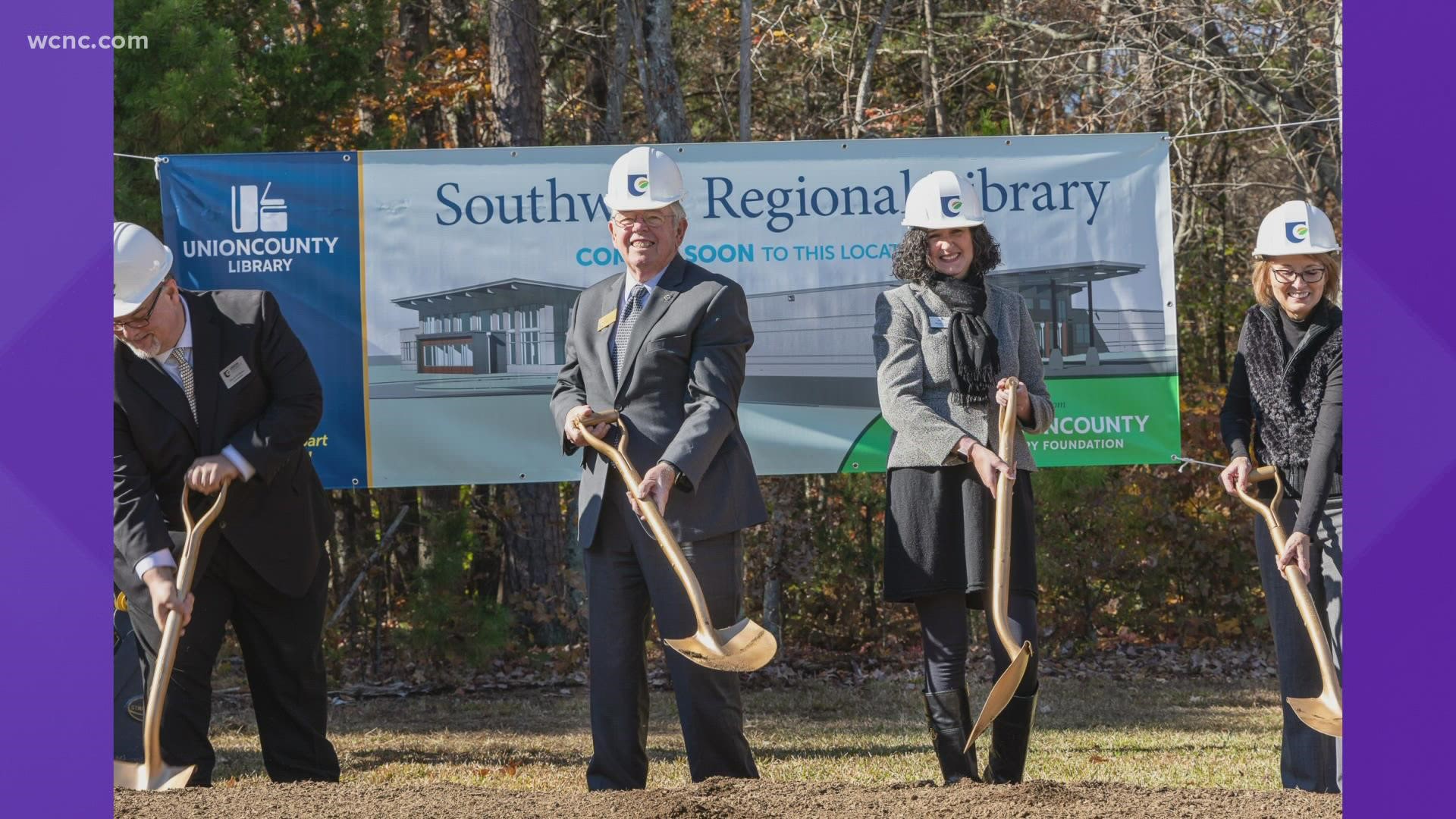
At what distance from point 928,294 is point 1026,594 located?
90 centimetres

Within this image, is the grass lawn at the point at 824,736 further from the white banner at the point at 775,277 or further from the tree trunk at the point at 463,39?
the tree trunk at the point at 463,39

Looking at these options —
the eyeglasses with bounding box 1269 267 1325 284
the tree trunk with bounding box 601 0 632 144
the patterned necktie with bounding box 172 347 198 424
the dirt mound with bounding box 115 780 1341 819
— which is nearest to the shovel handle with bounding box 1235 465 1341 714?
the dirt mound with bounding box 115 780 1341 819

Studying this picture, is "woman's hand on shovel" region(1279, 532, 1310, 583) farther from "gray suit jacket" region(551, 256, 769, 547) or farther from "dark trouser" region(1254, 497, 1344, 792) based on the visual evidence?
"gray suit jacket" region(551, 256, 769, 547)

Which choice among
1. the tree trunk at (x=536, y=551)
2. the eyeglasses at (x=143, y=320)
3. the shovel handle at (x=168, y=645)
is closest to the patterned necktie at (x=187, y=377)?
the eyeglasses at (x=143, y=320)

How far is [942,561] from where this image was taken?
14.2ft

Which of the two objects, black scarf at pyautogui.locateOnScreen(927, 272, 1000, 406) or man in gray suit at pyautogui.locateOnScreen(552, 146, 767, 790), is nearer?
man in gray suit at pyautogui.locateOnScreen(552, 146, 767, 790)

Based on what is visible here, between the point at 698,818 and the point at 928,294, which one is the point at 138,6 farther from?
the point at 698,818

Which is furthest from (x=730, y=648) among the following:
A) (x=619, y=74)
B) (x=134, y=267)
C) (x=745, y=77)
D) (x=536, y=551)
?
(x=619, y=74)

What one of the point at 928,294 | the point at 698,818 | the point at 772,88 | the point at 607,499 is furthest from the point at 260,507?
the point at 772,88

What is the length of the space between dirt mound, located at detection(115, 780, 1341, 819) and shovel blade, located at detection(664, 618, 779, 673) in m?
0.31

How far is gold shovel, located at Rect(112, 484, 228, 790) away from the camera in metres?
3.69

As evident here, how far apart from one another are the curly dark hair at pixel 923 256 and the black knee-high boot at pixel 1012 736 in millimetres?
1242

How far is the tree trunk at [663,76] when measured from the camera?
8.11 m

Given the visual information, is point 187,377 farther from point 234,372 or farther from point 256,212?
point 256,212
